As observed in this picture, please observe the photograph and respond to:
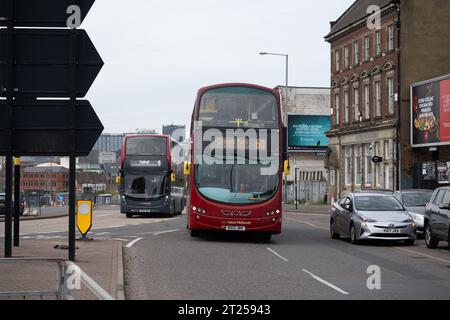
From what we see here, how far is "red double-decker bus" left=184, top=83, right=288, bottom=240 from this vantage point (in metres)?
22.0

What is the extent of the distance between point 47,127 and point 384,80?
42.5 metres

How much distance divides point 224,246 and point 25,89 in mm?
7877

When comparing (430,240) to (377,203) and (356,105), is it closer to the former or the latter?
(377,203)

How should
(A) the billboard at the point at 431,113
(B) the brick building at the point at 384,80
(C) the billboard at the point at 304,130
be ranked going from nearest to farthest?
(A) the billboard at the point at 431,113, (B) the brick building at the point at 384,80, (C) the billboard at the point at 304,130

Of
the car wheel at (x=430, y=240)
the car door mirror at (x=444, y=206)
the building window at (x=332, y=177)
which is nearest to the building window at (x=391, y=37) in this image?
the building window at (x=332, y=177)

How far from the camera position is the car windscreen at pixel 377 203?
23000 millimetres

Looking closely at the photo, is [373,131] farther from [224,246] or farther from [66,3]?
[66,3]

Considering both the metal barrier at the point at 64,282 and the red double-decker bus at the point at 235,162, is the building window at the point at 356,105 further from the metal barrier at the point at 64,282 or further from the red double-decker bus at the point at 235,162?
the metal barrier at the point at 64,282

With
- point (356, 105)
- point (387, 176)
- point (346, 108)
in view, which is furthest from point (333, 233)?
point (346, 108)

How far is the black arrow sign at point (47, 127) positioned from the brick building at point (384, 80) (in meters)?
36.3

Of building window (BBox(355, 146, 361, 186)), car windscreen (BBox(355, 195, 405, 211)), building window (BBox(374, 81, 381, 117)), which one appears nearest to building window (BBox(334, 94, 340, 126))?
building window (BBox(355, 146, 361, 186))

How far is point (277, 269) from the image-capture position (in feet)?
50.8

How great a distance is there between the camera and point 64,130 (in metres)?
15.5
